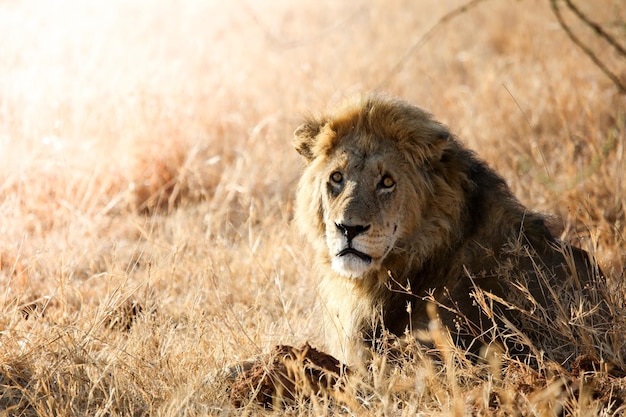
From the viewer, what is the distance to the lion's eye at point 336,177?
472 centimetres

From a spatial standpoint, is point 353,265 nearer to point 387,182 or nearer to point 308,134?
point 387,182

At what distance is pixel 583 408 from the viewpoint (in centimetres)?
361

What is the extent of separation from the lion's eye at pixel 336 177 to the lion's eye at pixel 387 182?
23 cm

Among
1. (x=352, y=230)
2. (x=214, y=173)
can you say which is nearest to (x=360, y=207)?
(x=352, y=230)

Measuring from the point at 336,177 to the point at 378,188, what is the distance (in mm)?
256

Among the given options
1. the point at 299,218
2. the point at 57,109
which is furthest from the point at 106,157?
the point at 299,218

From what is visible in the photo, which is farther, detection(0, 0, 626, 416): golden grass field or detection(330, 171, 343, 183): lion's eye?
detection(330, 171, 343, 183): lion's eye

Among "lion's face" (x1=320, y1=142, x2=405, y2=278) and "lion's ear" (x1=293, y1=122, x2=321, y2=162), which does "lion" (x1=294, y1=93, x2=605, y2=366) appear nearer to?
"lion's face" (x1=320, y1=142, x2=405, y2=278)

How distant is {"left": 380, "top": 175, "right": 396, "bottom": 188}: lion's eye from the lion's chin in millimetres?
437

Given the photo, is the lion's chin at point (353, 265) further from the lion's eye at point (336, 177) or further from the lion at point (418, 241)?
the lion's eye at point (336, 177)

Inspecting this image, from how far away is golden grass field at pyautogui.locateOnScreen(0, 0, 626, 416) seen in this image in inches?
164

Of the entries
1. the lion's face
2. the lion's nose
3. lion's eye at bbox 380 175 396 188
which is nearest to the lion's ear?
the lion's face

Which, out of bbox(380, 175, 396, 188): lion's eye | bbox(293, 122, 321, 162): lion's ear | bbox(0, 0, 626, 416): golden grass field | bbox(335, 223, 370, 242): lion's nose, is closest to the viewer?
bbox(0, 0, 626, 416): golden grass field

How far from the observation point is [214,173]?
830 cm
